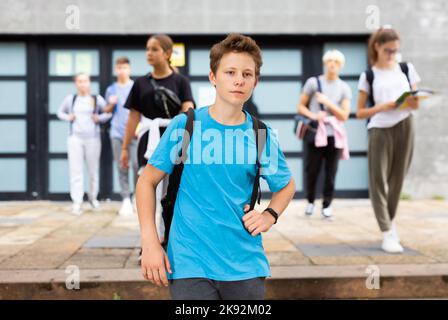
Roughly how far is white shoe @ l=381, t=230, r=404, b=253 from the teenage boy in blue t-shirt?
3563 millimetres

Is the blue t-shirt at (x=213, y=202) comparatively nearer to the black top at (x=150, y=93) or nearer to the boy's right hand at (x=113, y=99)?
the black top at (x=150, y=93)

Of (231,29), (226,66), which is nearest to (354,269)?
(226,66)

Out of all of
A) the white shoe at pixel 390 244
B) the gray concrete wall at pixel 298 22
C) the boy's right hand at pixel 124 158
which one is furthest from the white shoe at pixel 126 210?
the white shoe at pixel 390 244

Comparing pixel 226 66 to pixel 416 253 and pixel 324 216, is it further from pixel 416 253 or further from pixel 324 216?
pixel 324 216

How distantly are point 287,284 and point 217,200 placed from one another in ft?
8.37

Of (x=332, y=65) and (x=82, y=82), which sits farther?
(x=82, y=82)

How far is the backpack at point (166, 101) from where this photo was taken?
16.4ft

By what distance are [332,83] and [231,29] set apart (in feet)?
10.9

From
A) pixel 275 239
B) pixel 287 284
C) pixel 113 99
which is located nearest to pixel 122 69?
pixel 113 99

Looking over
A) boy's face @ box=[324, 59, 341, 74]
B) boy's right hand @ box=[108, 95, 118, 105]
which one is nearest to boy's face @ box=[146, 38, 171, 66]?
boy's face @ box=[324, 59, 341, 74]

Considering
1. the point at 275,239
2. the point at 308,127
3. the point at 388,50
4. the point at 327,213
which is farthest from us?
the point at 327,213

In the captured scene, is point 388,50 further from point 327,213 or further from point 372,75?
point 327,213

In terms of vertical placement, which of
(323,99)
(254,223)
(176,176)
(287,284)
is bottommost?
(287,284)

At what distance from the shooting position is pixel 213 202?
2.38 metres
